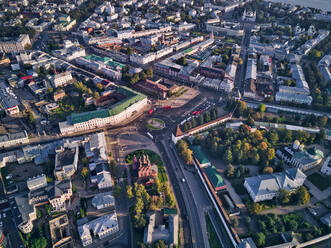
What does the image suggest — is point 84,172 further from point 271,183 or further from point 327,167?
point 327,167

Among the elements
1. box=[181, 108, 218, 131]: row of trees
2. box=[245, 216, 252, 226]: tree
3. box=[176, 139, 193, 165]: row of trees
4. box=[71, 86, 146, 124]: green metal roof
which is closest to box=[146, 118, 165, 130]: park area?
box=[181, 108, 218, 131]: row of trees

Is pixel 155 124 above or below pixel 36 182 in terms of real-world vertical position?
above

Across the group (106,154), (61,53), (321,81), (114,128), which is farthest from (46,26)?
(321,81)

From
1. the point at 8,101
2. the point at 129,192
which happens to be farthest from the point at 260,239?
the point at 8,101

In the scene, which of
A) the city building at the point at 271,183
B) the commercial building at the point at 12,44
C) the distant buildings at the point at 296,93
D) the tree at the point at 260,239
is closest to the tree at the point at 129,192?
the city building at the point at 271,183

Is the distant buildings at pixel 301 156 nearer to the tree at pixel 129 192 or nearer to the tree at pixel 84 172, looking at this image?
the tree at pixel 129 192

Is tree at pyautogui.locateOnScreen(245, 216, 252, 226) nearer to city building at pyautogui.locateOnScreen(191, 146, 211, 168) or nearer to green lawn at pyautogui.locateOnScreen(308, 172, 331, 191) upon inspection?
city building at pyautogui.locateOnScreen(191, 146, 211, 168)
